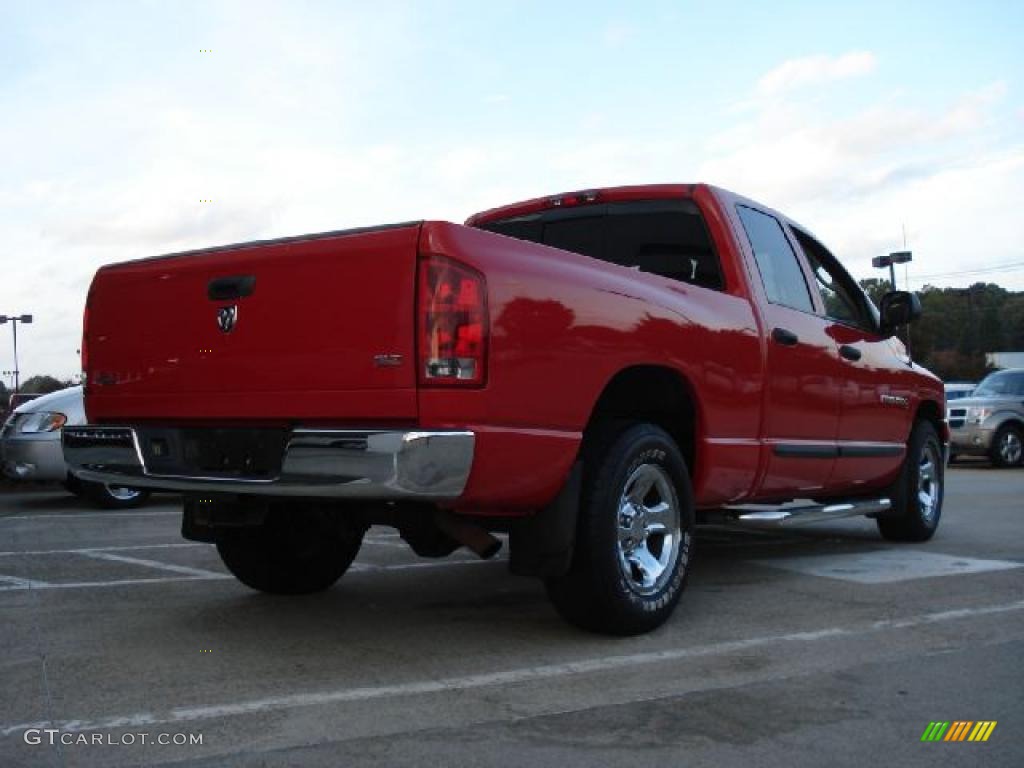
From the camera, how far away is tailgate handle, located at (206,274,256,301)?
406cm

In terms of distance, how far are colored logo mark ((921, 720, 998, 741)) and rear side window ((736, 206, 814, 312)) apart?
2716 mm

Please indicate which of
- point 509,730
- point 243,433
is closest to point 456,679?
point 509,730

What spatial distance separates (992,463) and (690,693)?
15832mm

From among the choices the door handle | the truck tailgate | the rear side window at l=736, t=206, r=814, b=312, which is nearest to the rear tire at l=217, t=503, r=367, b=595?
the truck tailgate

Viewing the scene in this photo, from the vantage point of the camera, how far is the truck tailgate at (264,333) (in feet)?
12.1

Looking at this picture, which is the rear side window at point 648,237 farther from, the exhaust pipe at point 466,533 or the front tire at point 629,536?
the exhaust pipe at point 466,533

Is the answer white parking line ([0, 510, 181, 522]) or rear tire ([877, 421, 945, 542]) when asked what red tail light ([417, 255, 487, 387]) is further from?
white parking line ([0, 510, 181, 522])

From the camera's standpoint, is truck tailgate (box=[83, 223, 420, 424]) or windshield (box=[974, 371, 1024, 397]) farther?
windshield (box=[974, 371, 1024, 397])

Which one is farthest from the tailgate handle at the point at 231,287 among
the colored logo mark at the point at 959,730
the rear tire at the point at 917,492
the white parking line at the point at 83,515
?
the white parking line at the point at 83,515

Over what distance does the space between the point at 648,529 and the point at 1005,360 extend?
69.3 metres

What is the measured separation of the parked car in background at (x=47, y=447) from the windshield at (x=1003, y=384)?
14370 mm

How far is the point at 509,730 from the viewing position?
3.23 m

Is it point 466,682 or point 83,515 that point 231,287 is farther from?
point 83,515

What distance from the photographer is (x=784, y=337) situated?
18.2ft
